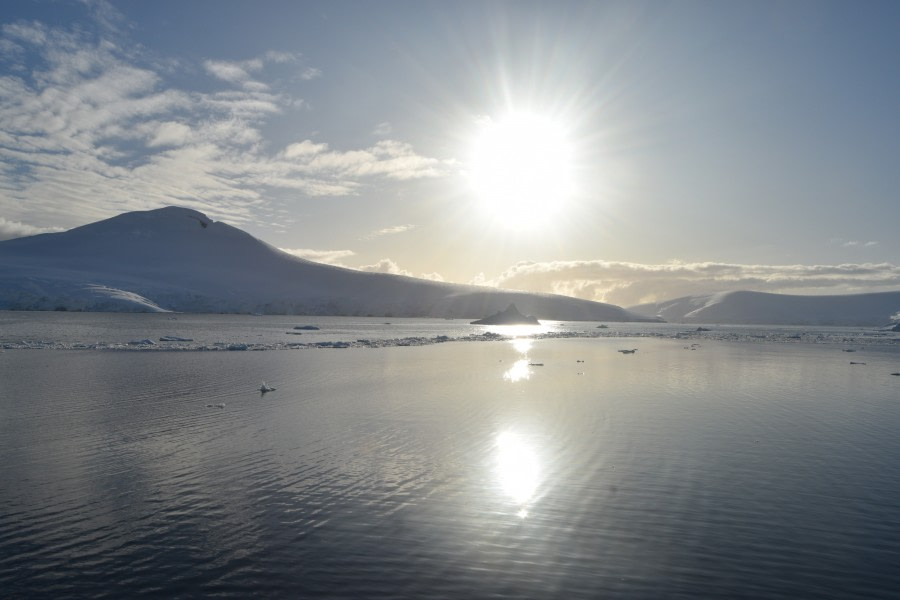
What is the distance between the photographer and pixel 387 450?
1552 cm

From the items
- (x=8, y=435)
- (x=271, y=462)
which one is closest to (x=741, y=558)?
(x=271, y=462)

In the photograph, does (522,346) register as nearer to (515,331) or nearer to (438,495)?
(515,331)

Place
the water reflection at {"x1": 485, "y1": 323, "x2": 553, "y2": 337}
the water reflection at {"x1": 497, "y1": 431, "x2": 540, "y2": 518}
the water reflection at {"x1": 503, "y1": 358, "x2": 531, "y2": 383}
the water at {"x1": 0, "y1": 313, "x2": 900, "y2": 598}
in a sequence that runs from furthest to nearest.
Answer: the water reflection at {"x1": 485, "y1": 323, "x2": 553, "y2": 337} → the water reflection at {"x1": 503, "y1": 358, "x2": 531, "y2": 383} → the water reflection at {"x1": 497, "y1": 431, "x2": 540, "y2": 518} → the water at {"x1": 0, "y1": 313, "x2": 900, "y2": 598}

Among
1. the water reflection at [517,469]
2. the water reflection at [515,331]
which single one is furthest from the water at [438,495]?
the water reflection at [515,331]

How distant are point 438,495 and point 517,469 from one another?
2.94 metres

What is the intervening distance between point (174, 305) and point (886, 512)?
17836 cm

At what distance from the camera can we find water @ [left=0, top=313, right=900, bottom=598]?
823cm

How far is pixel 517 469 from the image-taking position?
14117mm

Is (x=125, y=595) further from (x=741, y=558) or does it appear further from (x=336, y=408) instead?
(x=336, y=408)

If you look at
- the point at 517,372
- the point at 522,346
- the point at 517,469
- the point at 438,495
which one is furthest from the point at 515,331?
the point at 438,495

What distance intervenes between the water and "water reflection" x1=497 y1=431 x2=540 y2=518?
0.08 m

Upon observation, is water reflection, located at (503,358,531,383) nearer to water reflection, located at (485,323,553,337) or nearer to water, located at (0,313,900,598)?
water, located at (0,313,900,598)

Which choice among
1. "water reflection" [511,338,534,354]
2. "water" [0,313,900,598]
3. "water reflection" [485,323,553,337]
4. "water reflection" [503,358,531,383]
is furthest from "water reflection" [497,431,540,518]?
"water reflection" [485,323,553,337]

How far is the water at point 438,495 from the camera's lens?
8.23 m
